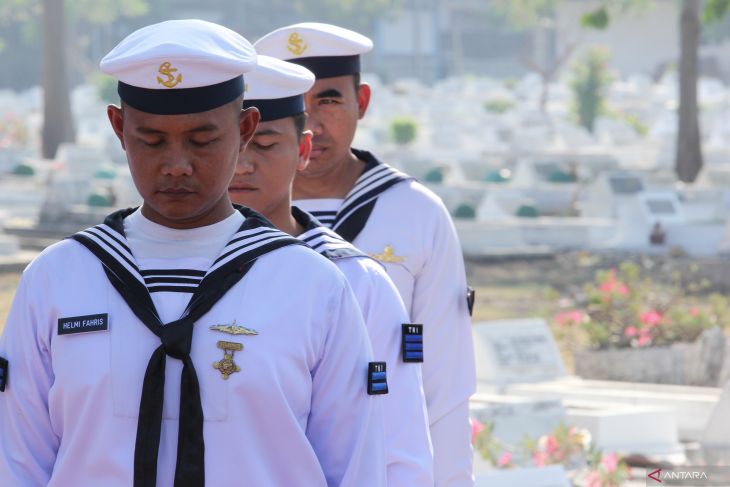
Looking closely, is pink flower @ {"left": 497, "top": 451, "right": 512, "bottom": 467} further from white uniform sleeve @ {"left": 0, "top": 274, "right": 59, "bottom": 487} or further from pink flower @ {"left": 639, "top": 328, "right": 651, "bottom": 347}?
white uniform sleeve @ {"left": 0, "top": 274, "right": 59, "bottom": 487}

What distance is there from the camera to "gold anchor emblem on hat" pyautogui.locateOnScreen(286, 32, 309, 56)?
418 centimetres

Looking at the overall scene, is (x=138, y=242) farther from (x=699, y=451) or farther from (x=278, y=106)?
(x=699, y=451)

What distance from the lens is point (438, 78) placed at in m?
79.1

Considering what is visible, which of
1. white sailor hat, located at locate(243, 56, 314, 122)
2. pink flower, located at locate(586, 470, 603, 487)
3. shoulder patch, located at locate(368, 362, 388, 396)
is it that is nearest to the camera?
shoulder patch, located at locate(368, 362, 388, 396)

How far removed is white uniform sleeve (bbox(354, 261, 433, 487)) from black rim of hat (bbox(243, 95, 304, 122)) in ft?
1.50

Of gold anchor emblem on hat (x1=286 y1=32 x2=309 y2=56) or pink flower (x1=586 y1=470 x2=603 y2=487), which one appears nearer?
gold anchor emblem on hat (x1=286 y1=32 x2=309 y2=56)

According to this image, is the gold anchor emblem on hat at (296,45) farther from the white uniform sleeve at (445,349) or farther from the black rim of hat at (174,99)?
the black rim of hat at (174,99)

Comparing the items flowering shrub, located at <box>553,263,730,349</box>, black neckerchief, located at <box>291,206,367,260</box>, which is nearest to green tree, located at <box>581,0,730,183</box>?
flowering shrub, located at <box>553,263,730,349</box>

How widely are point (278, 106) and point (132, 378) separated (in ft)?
3.85

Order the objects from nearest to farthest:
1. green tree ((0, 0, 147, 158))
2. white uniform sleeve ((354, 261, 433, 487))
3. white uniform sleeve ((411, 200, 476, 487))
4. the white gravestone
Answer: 1. white uniform sleeve ((354, 261, 433, 487))
2. white uniform sleeve ((411, 200, 476, 487))
3. the white gravestone
4. green tree ((0, 0, 147, 158))

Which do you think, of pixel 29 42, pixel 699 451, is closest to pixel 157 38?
pixel 699 451

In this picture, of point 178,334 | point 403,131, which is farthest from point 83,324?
point 403,131

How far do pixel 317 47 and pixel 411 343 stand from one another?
1.08 meters

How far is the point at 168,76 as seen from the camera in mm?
2525
